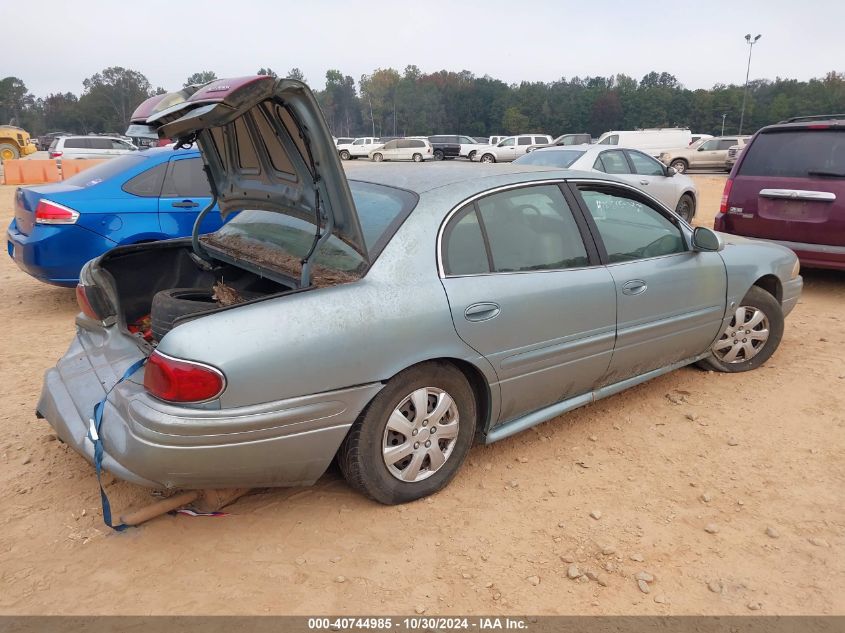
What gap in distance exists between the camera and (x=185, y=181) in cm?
615

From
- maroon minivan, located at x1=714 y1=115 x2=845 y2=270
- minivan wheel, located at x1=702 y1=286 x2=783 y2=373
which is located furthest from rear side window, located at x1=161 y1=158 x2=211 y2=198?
maroon minivan, located at x1=714 y1=115 x2=845 y2=270

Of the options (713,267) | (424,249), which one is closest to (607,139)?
(713,267)

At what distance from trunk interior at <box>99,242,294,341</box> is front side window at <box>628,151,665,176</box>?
25.5 feet

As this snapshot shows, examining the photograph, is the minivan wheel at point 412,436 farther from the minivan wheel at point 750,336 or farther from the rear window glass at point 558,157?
the rear window glass at point 558,157

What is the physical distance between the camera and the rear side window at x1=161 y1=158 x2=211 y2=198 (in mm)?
6070

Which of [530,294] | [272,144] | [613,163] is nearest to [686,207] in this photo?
[613,163]

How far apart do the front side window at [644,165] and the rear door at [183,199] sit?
6.61 meters

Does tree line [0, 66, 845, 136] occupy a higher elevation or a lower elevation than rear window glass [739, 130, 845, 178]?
higher

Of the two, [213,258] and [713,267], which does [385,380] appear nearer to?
[213,258]

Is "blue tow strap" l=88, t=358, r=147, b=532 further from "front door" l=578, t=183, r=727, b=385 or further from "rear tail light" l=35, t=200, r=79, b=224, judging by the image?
"rear tail light" l=35, t=200, r=79, b=224

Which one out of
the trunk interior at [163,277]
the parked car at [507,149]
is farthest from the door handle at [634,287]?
the parked car at [507,149]

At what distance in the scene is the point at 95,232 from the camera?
5723 millimetres

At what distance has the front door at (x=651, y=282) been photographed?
3592 millimetres
